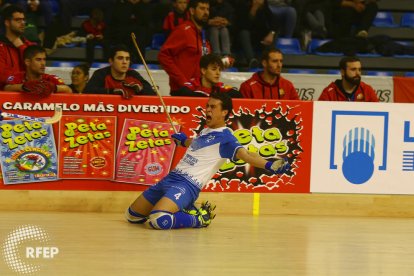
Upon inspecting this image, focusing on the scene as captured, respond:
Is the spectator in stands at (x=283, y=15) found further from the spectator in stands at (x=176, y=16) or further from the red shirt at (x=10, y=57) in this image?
the red shirt at (x=10, y=57)

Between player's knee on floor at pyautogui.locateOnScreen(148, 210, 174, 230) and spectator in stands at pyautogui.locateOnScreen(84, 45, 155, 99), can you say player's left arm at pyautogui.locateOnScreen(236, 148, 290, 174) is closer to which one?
player's knee on floor at pyautogui.locateOnScreen(148, 210, 174, 230)

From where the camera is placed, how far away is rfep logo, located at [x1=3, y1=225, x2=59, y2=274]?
7.51m

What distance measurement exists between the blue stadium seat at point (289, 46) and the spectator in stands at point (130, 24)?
268cm

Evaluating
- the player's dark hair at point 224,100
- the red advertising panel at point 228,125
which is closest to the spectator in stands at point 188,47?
the red advertising panel at point 228,125

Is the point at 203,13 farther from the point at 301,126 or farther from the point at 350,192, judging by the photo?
the point at 350,192

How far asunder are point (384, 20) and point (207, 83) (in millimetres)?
8698

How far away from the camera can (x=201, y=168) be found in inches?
401

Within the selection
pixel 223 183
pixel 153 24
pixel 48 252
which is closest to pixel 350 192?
pixel 223 183

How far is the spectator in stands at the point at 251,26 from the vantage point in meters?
17.1

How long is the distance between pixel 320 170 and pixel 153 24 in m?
6.77

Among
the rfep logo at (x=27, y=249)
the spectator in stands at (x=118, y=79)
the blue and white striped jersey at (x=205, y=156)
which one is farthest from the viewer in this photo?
the spectator in stands at (x=118, y=79)

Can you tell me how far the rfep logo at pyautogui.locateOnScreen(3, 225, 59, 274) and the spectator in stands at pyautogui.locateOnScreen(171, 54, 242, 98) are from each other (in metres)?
2.89

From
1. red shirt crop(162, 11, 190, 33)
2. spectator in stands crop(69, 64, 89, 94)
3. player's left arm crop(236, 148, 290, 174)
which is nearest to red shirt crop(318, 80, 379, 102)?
player's left arm crop(236, 148, 290, 174)

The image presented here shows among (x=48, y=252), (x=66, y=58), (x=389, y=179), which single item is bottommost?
(x=48, y=252)
